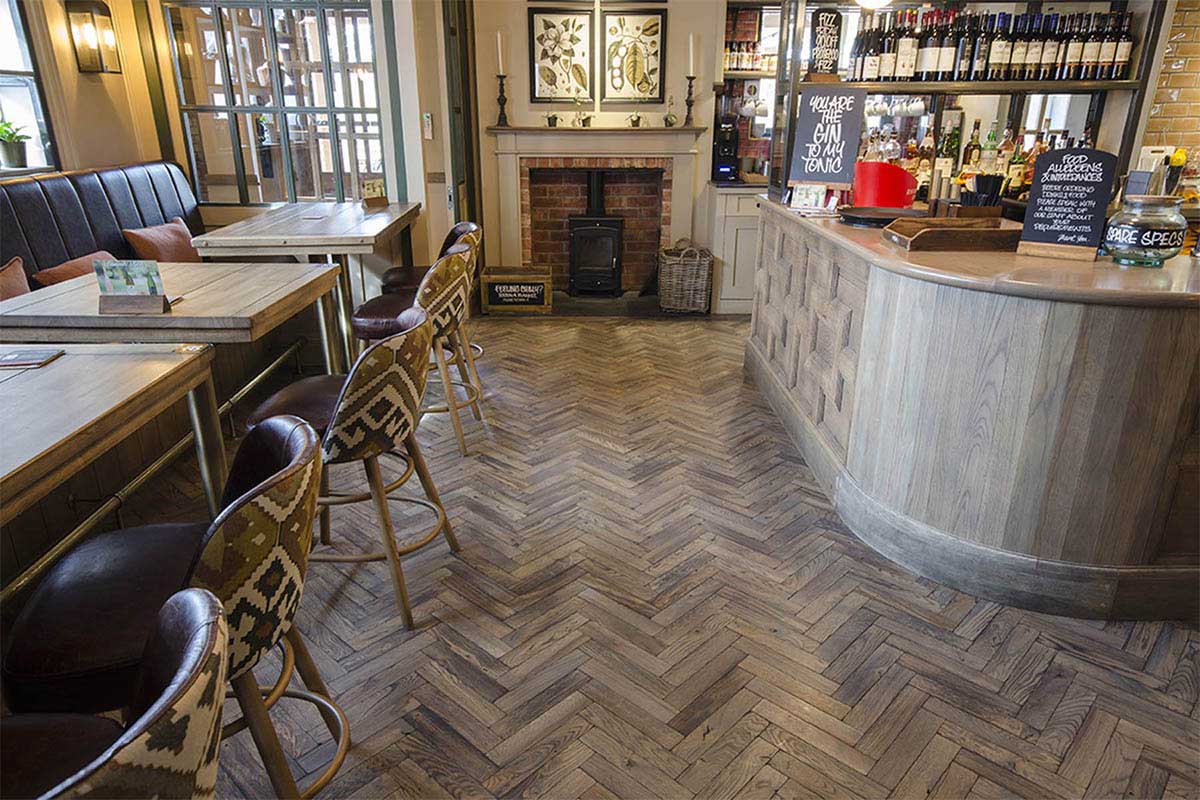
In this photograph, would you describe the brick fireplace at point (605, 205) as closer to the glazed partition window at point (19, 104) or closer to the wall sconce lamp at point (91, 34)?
the wall sconce lamp at point (91, 34)

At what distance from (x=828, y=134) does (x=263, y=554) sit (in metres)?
3.06

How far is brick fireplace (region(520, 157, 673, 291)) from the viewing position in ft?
18.8

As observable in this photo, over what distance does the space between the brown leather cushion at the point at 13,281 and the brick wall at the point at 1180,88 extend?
5.54m

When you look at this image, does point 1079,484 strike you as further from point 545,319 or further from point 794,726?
point 545,319

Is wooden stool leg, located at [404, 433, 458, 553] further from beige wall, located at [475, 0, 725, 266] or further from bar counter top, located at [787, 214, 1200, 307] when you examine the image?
beige wall, located at [475, 0, 725, 266]

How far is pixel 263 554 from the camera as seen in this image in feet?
3.74

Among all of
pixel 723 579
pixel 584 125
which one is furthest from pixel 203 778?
pixel 584 125

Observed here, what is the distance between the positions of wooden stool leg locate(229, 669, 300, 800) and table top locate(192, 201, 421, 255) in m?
2.41

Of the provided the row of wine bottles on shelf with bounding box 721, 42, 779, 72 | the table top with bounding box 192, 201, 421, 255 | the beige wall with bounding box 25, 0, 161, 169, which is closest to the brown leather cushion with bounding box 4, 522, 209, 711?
the table top with bounding box 192, 201, 421, 255

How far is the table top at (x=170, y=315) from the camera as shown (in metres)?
2.04

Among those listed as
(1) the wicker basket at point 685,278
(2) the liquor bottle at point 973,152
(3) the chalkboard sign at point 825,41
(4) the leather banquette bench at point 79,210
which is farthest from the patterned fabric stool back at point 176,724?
(1) the wicker basket at point 685,278

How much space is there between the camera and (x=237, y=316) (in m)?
2.07

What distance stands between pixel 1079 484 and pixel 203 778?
7.41ft

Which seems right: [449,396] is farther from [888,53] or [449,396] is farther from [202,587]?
[888,53]
